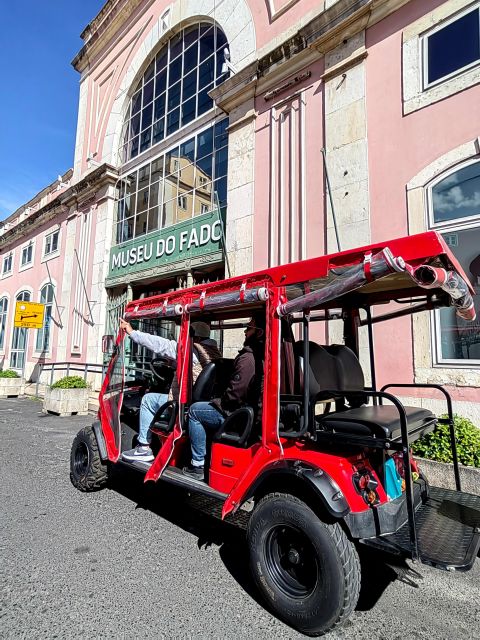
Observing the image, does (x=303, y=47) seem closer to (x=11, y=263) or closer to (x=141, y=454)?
(x=141, y=454)

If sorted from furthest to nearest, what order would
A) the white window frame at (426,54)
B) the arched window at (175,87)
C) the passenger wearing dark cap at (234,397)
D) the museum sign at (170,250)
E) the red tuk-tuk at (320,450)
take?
the arched window at (175,87), the museum sign at (170,250), the white window frame at (426,54), the passenger wearing dark cap at (234,397), the red tuk-tuk at (320,450)

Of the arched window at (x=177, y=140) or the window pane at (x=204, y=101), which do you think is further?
the window pane at (x=204, y=101)

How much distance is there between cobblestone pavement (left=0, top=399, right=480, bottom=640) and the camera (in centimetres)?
247

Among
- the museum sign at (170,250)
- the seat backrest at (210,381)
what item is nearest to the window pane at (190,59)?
the museum sign at (170,250)

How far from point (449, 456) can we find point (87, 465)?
164 inches

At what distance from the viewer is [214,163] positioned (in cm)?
1051

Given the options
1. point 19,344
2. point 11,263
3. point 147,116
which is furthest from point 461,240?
point 11,263

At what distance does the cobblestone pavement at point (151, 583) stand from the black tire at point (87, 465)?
0.55 ft

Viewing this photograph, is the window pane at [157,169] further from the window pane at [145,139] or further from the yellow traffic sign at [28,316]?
the yellow traffic sign at [28,316]

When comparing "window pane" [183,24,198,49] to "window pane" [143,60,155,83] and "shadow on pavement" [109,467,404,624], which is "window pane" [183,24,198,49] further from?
"shadow on pavement" [109,467,404,624]

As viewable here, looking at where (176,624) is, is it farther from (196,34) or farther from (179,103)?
(196,34)

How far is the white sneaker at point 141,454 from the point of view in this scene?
13.1ft

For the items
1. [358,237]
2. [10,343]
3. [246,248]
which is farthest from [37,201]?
[358,237]

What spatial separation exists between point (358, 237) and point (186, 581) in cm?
584
